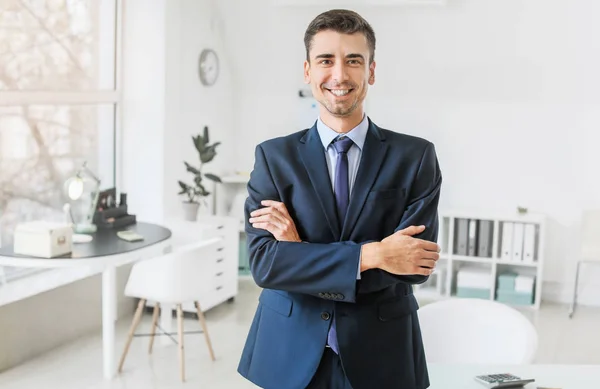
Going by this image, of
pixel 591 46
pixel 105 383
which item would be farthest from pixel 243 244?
pixel 591 46

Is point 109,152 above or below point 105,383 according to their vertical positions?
above

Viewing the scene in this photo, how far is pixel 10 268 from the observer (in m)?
5.11

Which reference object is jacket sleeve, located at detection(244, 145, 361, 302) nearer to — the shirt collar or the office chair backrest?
the shirt collar

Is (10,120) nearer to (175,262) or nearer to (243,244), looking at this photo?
(175,262)

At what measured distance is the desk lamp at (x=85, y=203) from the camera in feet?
17.1

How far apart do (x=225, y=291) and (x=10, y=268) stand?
69.0 inches

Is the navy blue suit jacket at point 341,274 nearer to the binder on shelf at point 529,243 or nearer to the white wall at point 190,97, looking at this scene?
the white wall at point 190,97

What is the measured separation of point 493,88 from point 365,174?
17.3 feet

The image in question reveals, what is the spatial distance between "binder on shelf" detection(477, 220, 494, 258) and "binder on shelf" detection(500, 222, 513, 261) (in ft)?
0.35

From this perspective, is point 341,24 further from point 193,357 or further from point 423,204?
point 193,357

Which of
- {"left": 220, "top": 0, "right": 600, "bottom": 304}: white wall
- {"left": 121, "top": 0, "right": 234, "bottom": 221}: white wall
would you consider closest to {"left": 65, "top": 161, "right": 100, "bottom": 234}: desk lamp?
{"left": 121, "top": 0, "right": 234, "bottom": 221}: white wall

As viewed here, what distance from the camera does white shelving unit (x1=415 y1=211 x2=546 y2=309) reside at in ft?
21.9

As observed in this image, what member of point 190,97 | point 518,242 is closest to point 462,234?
point 518,242

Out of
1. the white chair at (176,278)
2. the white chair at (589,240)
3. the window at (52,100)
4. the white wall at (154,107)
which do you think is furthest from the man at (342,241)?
the white chair at (589,240)
